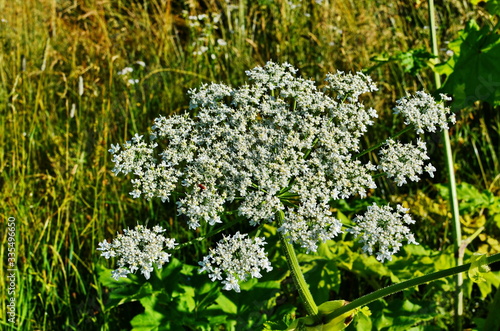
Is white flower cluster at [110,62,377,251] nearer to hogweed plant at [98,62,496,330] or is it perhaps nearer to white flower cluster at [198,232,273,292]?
hogweed plant at [98,62,496,330]

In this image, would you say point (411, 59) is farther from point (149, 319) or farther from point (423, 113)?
point (149, 319)

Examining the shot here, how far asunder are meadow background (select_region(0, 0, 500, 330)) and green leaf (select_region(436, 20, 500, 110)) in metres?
0.46

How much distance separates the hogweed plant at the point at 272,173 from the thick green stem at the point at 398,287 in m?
0.13

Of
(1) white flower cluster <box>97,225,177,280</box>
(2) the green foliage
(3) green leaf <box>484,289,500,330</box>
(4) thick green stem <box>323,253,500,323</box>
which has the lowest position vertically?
(3) green leaf <box>484,289,500,330</box>

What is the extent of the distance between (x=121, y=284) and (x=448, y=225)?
9.56 ft

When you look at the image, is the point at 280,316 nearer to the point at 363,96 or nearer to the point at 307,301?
the point at 307,301

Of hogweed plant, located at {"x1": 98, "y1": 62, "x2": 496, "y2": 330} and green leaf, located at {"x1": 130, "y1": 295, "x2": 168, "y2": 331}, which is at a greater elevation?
hogweed plant, located at {"x1": 98, "y1": 62, "x2": 496, "y2": 330}

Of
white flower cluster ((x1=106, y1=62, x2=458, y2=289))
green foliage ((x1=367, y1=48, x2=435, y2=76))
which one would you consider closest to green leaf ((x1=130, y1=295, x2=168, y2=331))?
white flower cluster ((x1=106, y1=62, x2=458, y2=289))

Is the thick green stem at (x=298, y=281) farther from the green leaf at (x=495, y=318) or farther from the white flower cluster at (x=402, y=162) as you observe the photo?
the green leaf at (x=495, y=318)

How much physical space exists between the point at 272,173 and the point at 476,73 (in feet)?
5.31

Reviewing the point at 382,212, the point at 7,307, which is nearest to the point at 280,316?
the point at 382,212
